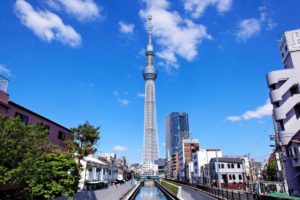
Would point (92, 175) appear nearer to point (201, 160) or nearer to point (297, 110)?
point (297, 110)

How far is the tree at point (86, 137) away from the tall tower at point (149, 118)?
443 feet

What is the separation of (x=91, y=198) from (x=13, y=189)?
7.97 metres

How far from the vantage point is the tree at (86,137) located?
25369mm

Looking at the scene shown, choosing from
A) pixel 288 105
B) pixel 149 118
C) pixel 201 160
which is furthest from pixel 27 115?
pixel 149 118

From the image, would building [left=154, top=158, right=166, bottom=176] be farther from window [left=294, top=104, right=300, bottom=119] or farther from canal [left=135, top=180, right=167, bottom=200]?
window [left=294, top=104, right=300, bottom=119]

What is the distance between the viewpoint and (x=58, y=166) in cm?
1902

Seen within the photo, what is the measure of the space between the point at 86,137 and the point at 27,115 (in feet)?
21.7

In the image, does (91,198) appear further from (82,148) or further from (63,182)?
(63,182)

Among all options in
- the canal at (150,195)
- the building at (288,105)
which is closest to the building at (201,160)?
the canal at (150,195)

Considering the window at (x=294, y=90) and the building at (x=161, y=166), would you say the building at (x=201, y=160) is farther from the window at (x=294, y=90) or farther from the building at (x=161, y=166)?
the building at (x=161, y=166)

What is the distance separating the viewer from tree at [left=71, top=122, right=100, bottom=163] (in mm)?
25369

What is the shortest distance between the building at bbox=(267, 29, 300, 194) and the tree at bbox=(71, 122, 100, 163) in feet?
78.4

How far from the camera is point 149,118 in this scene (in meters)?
162

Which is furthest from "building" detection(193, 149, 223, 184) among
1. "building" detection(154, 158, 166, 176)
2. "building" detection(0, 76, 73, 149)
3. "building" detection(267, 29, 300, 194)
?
"building" detection(154, 158, 166, 176)
